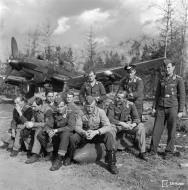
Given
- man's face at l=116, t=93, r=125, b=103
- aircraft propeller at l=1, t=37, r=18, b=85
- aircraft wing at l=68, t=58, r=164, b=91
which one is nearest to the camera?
man's face at l=116, t=93, r=125, b=103

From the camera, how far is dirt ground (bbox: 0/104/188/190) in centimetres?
422

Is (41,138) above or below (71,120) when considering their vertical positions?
below

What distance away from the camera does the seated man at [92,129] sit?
16.6 ft

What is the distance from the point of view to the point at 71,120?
213 inches

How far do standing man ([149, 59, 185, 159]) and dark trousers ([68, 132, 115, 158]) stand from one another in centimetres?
117

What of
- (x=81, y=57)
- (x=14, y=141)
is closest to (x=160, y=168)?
(x=14, y=141)

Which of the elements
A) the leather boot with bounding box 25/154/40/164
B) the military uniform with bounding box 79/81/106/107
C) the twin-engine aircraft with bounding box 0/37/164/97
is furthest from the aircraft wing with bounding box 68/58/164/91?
the leather boot with bounding box 25/154/40/164

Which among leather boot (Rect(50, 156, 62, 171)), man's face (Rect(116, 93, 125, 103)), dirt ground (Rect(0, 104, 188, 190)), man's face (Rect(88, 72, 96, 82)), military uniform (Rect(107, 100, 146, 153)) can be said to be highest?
man's face (Rect(88, 72, 96, 82))

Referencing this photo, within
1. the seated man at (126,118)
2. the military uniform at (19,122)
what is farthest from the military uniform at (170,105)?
the military uniform at (19,122)

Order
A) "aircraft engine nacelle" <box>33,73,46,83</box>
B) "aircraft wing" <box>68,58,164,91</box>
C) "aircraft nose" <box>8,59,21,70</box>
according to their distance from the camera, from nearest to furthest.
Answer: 1. "aircraft engine nacelle" <box>33,73,46,83</box>
2. "aircraft wing" <box>68,58,164,91</box>
3. "aircraft nose" <box>8,59,21,70</box>

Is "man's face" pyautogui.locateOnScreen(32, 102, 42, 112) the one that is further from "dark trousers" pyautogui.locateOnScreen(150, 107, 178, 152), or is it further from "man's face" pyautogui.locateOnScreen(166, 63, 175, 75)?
"man's face" pyautogui.locateOnScreen(166, 63, 175, 75)

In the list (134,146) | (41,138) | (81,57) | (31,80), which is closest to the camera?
(41,138)

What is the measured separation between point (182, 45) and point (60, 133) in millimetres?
14928

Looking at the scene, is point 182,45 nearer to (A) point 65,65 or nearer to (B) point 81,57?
(A) point 65,65
